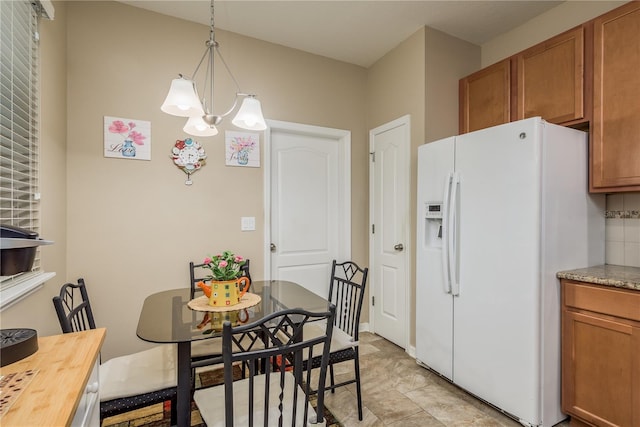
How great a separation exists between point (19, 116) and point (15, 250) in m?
1.07

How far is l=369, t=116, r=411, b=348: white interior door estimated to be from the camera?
118 inches

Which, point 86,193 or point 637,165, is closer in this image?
point 637,165

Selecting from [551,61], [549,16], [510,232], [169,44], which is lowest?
[510,232]

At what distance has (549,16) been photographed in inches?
100

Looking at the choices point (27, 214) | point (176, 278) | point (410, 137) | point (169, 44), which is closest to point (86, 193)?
point (27, 214)

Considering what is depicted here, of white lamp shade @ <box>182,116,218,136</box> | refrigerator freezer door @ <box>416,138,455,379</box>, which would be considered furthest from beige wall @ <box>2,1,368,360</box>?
refrigerator freezer door @ <box>416,138,455,379</box>

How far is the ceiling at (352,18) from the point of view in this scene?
8.18 feet

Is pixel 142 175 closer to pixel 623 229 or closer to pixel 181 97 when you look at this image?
pixel 181 97

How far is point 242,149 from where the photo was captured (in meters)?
2.88

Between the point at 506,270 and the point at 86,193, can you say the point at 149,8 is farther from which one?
the point at 506,270

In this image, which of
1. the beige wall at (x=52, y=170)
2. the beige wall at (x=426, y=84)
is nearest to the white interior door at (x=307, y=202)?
the beige wall at (x=426, y=84)

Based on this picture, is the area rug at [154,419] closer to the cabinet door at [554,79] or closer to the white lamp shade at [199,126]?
the white lamp shade at [199,126]

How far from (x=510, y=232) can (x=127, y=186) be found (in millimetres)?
2680

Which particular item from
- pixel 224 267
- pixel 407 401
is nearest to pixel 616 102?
pixel 407 401
